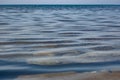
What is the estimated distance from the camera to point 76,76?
3.70 m

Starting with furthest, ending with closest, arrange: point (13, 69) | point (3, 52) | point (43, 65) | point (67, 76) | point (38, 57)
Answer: point (3, 52), point (38, 57), point (43, 65), point (13, 69), point (67, 76)

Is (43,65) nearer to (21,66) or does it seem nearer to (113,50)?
(21,66)

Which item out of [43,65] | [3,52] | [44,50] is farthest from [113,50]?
[3,52]

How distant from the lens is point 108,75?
3738 millimetres

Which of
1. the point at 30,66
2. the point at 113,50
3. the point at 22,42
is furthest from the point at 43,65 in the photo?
the point at 22,42

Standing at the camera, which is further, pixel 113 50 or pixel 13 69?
pixel 113 50

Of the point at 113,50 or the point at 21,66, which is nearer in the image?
the point at 21,66

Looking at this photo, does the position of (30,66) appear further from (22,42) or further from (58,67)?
(22,42)

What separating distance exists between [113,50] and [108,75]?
1.95 meters

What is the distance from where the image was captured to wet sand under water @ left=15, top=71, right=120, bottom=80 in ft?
11.8

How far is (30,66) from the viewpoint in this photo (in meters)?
4.28

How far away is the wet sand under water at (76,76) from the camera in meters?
3.61

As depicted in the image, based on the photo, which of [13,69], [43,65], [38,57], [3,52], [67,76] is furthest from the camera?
[3,52]

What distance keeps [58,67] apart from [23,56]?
3.26ft
